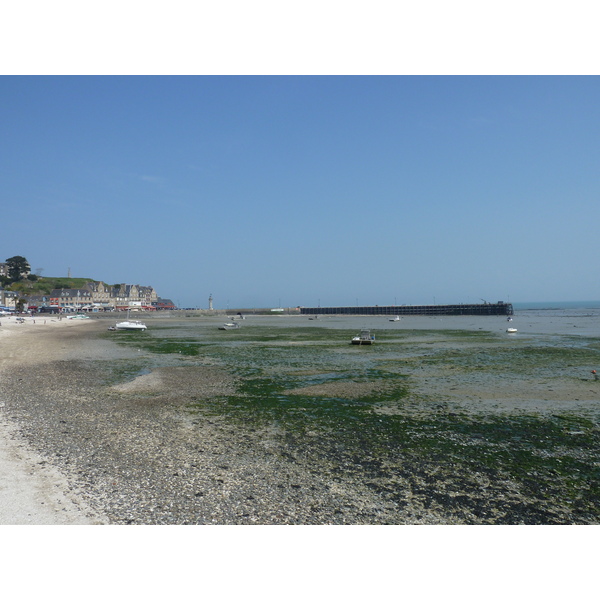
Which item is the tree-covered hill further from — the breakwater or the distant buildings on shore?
the breakwater

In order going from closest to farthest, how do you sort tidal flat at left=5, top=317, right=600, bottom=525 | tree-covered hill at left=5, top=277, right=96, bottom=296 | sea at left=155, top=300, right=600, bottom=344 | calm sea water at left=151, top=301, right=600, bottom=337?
tidal flat at left=5, top=317, right=600, bottom=525 → sea at left=155, top=300, right=600, bottom=344 → calm sea water at left=151, top=301, right=600, bottom=337 → tree-covered hill at left=5, top=277, right=96, bottom=296

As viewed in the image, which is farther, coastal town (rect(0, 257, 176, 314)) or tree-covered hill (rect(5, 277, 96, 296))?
tree-covered hill (rect(5, 277, 96, 296))

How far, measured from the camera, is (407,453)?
991 centimetres

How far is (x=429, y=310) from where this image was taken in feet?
436

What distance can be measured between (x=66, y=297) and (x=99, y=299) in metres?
13.7

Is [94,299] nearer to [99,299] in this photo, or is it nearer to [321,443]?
[99,299]

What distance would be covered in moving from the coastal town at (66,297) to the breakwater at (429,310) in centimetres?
6571

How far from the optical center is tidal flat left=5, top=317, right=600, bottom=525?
721cm

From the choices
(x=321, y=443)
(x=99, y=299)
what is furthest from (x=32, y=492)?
(x=99, y=299)

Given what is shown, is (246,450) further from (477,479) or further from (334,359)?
(334,359)

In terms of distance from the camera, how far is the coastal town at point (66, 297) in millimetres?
123938

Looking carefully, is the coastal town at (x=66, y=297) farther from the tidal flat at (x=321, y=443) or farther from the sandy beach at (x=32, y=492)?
the sandy beach at (x=32, y=492)

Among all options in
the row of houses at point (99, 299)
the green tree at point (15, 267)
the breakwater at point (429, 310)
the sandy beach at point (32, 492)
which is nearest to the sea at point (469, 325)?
the breakwater at point (429, 310)

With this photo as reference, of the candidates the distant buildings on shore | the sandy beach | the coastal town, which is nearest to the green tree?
the coastal town
